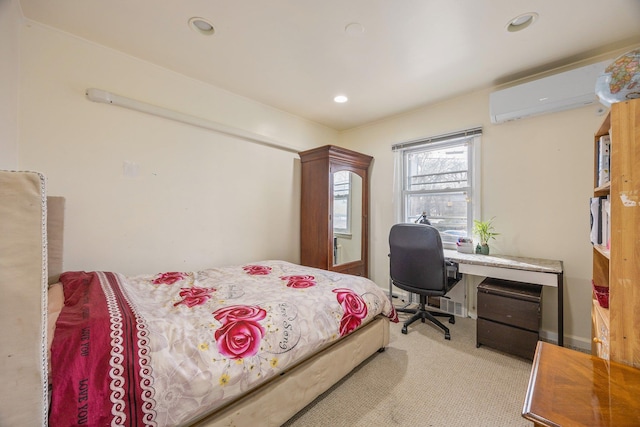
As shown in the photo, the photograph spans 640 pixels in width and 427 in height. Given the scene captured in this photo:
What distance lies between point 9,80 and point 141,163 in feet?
2.76

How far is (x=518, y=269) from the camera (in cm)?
214

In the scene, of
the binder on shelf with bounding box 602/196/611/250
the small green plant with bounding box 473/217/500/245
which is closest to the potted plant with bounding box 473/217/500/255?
the small green plant with bounding box 473/217/500/245

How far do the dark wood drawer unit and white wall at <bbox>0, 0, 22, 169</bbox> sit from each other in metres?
3.52

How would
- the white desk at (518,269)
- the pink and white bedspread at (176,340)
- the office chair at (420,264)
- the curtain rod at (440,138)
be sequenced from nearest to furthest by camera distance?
the pink and white bedspread at (176,340) → the white desk at (518,269) → the office chair at (420,264) → the curtain rod at (440,138)

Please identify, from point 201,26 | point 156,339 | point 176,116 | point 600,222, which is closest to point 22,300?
point 156,339

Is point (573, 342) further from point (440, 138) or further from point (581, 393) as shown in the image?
point (440, 138)

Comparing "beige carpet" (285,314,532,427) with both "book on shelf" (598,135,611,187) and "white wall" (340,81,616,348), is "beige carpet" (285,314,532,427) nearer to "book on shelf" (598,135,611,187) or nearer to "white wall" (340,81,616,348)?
"white wall" (340,81,616,348)

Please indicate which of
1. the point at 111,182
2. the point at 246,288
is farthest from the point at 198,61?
the point at 246,288

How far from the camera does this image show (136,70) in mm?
2217

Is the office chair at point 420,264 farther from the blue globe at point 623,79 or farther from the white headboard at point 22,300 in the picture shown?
the white headboard at point 22,300

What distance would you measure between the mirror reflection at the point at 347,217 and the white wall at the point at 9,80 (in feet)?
8.84

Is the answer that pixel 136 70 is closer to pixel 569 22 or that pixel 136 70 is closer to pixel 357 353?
pixel 357 353

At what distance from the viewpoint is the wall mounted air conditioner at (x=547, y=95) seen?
81.7 inches

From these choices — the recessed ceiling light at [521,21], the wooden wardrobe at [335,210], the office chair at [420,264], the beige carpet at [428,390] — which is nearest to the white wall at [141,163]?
the wooden wardrobe at [335,210]
